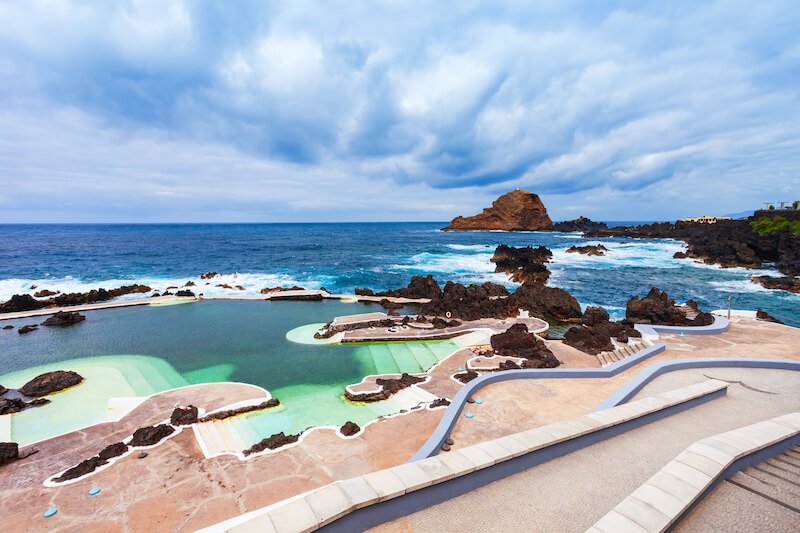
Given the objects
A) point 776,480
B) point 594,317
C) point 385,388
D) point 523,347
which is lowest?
point 385,388

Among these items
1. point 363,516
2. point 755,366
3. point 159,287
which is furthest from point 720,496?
point 159,287

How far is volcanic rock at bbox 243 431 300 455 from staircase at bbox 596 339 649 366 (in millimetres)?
11593

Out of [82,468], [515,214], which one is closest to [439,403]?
[82,468]

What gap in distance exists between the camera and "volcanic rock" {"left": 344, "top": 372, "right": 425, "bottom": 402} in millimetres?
12076

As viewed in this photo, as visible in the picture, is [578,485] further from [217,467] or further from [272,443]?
[217,467]

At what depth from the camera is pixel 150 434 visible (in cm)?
959

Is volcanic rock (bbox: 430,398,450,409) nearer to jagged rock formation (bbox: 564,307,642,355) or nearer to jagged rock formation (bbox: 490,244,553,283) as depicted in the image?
jagged rock formation (bbox: 564,307,642,355)

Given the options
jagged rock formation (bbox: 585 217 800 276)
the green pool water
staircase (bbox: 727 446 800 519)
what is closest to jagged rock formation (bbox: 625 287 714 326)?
the green pool water

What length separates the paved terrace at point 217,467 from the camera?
23.0 ft

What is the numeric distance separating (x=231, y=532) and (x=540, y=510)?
3.42 metres

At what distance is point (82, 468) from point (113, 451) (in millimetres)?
645

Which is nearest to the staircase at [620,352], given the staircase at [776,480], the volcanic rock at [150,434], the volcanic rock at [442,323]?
the volcanic rock at [442,323]

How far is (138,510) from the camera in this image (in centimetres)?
709

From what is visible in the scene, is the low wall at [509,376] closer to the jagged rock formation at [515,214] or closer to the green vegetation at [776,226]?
the green vegetation at [776,226]
